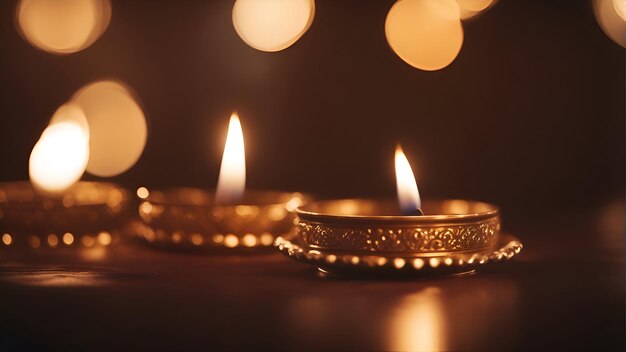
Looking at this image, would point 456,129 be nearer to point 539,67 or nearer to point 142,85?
point 539,67

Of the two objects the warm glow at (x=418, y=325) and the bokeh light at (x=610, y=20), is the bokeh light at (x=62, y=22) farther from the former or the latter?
the warm glow at (x=418, y=325)

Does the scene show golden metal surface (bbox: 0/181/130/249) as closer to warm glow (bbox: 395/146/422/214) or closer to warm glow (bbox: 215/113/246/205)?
warm glow (bbox: 215/113/246/205)

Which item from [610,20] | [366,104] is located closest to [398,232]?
[366,104]

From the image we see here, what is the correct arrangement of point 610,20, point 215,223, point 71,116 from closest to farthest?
point 215,223 < point 610,20 < point 71,116

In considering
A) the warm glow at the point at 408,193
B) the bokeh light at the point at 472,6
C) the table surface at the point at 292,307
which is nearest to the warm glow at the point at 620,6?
the bokeh light at the point at 472,6

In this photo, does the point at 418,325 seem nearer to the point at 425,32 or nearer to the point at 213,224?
the point at 213,224

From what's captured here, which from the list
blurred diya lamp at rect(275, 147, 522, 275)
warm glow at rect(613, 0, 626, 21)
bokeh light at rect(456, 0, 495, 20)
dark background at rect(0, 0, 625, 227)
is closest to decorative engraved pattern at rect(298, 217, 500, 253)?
blurred diya lamp at rect(275, 147, 522, 275)

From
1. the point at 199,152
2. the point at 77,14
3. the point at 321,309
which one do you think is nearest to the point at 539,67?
the point at 199,152
